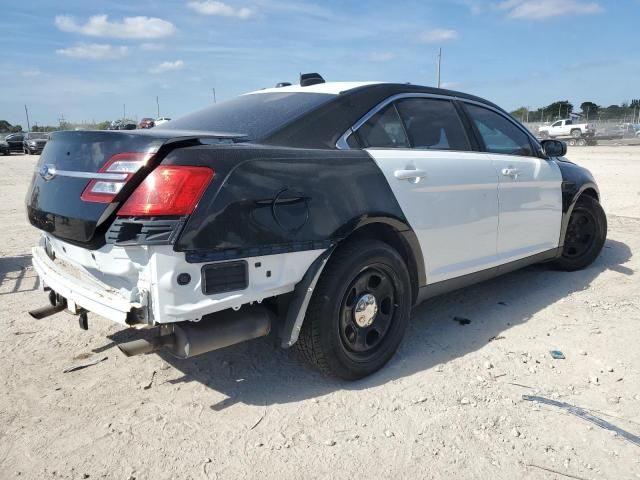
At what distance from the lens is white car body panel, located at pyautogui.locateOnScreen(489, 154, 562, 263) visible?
407 cm

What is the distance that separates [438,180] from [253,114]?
1.26 meters

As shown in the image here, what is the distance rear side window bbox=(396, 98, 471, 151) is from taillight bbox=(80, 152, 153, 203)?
1.82m

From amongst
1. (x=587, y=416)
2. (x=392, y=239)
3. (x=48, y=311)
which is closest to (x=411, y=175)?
(x=392, y=239)

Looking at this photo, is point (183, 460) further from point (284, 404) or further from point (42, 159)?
point (42, 159)

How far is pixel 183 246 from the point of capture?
2279mm

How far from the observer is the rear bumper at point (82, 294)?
2417 millimetres

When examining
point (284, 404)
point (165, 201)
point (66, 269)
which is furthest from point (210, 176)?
point (284, 404)

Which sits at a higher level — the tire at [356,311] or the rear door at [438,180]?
the rear door at [438,180]

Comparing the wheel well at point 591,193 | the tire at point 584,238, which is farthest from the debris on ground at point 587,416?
the wheel well at point 591,193

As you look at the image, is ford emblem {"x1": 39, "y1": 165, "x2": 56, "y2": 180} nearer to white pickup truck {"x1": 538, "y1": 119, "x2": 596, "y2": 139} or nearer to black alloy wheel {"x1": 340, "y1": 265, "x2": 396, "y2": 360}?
→ black alloy wheel {"x1": 340, "y1": 265, "x2": 396, "y2": 360}

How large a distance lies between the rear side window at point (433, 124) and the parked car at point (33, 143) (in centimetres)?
3319

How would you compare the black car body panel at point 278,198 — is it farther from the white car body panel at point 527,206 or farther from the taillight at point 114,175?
the white car body panel at point 527,206

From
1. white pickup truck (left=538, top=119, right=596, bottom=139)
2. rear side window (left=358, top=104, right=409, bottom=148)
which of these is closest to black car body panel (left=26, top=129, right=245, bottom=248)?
rear side window (left=358, top=104, right=409, bottom=148)

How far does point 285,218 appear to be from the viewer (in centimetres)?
260
